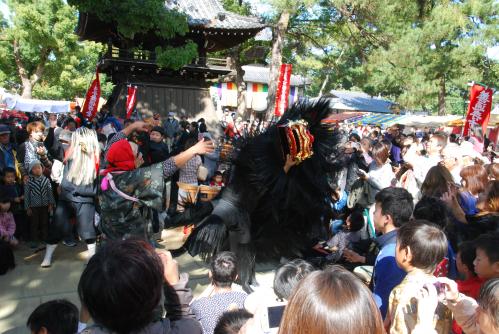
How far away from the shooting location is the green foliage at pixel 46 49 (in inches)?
844

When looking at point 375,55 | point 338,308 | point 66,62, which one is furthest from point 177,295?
point 66,62

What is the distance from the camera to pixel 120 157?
10.7ft

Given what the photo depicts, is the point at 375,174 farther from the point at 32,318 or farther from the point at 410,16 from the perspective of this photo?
the point at 410,16

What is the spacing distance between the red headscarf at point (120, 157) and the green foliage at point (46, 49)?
21.5m

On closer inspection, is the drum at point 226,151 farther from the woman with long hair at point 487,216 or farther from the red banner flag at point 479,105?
the red banner flag at point 479,105

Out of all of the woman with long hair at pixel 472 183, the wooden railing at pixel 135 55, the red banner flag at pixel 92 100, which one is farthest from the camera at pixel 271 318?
the wooden railing at pixel 135 55

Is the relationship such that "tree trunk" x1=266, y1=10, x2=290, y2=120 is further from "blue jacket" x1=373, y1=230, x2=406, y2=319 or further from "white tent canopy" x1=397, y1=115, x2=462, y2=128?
"blue jacket" x1=373, y1=230, x2=406, y2=319

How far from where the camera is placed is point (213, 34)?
48.5ft

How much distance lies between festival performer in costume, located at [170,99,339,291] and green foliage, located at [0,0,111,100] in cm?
2234

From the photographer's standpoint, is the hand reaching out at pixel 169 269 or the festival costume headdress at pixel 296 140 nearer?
the hand reaching out at pixel 169 269

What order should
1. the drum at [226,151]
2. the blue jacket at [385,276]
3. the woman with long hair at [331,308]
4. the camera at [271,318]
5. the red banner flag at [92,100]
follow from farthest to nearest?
the red banner flag at [92,100] < the drum at [226,151] < the blue jacket at [385,276] < the camera at [271,318] < the woman with long hair at [331,308]

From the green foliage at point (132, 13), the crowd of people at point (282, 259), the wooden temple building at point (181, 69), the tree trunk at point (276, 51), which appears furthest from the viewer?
the tree trunk at point (276, 51)

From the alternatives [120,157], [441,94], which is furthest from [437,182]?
[441,94]

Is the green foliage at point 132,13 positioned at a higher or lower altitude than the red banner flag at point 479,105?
higher
